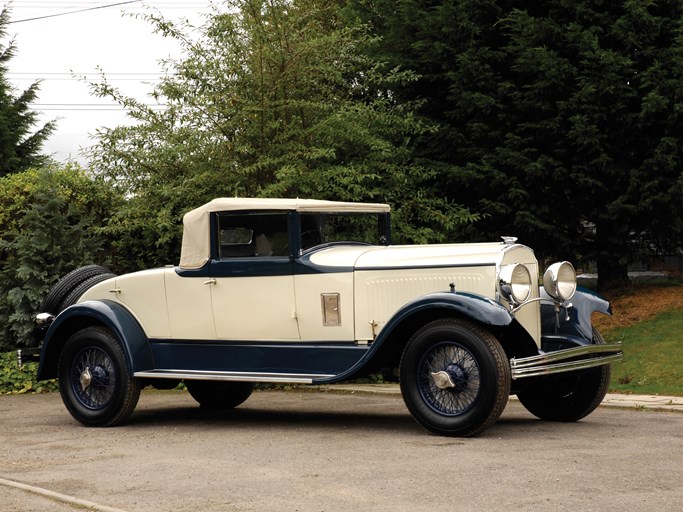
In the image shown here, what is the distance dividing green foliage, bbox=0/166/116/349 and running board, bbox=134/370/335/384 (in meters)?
5.44

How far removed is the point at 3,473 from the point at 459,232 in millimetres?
10454

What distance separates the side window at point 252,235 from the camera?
945 centimetres

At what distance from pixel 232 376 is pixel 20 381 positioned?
573 centimetres

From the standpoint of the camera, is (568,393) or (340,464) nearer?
(340,464)

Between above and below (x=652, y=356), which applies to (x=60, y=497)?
above

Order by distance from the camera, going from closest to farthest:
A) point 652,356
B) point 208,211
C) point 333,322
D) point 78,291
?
point 333,322, point 208,211, point 78,291, point 652,356

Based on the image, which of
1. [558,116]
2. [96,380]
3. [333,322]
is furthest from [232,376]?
[558,116]

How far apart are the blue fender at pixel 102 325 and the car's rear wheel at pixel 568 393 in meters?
3.52

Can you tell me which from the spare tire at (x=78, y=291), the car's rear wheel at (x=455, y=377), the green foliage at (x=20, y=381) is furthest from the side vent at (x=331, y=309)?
the green foliage at (x=20, y=381)

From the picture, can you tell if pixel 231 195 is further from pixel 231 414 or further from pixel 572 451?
pixel 572 451

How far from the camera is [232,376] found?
30.9 ft

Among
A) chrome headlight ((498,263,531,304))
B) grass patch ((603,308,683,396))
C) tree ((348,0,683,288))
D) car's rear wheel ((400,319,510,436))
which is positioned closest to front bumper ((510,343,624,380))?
car's rear wheel ((400,319,510,436))

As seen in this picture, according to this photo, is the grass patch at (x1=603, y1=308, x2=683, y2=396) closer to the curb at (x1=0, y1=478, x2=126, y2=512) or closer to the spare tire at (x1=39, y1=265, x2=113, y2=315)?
the spare tire at (x1=39, y1=265, x2=113, y2=315)

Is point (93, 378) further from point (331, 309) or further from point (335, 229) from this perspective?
point (335, 229)
